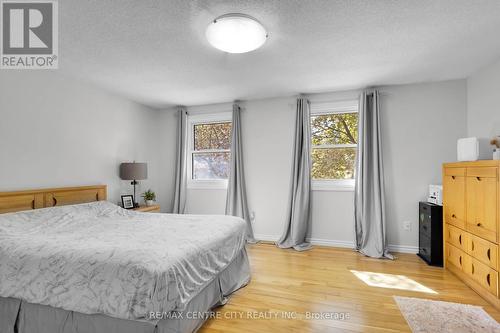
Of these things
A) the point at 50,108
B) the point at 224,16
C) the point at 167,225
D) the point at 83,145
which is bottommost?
the point at 167,225

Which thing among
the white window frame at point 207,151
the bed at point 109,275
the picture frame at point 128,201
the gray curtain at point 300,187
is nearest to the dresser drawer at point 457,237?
the gray curtain at point 300,187

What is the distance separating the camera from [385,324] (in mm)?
1934

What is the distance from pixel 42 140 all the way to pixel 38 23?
1.38 m

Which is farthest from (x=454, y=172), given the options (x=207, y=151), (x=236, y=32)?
(x=207, y=151)

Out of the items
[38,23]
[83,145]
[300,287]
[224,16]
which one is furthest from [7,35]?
[300,287]

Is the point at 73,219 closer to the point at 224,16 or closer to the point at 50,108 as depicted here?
the point at 50,108

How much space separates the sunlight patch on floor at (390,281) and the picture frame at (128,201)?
3.35m

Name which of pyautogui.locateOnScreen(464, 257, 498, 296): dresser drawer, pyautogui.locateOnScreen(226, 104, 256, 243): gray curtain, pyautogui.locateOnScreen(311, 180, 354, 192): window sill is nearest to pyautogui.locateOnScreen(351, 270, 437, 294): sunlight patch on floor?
pyautogui.locateOnScreen(464, 257, 498, 296): dresser drawer

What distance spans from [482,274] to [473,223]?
49 cm

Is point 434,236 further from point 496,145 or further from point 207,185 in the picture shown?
point 207,185

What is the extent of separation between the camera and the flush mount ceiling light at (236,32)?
76.8 inches

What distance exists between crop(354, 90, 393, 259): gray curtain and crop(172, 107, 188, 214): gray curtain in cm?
302

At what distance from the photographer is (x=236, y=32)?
6.68ft

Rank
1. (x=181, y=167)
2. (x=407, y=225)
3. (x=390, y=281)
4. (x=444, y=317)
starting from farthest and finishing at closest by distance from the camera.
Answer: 1. (x=181, y=167)
2. (x=407, y=225)
3. (x=390, y=281)
4. (x=444, y=317)
